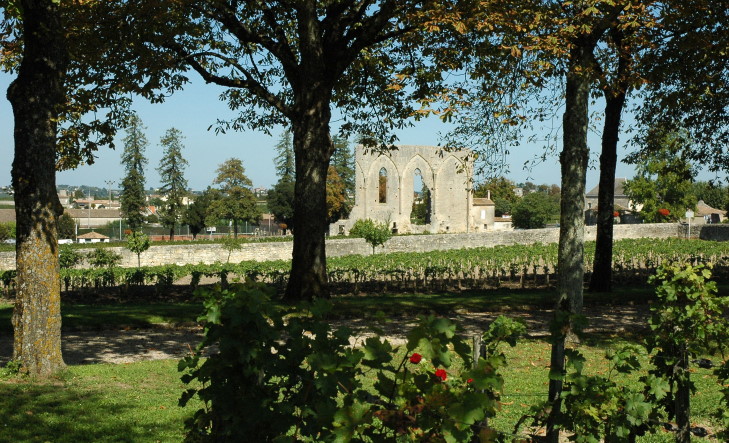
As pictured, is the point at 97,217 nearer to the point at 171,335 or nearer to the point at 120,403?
the point at 171,335

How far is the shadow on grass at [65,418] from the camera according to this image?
5.68 metres

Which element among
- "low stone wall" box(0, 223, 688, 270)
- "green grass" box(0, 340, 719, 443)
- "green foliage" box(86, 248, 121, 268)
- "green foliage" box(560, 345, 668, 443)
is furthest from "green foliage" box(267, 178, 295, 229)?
"green foliage" box(560, 345, 668, 443)

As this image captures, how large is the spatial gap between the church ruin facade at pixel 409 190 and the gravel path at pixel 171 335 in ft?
124

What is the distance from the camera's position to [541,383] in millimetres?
8242

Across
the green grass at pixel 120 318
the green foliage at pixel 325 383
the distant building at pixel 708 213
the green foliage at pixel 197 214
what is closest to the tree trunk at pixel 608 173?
the green grass at pixel 120 318

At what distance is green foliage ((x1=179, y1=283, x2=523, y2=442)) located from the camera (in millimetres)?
2711

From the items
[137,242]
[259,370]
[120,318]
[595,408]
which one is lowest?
[120,318]

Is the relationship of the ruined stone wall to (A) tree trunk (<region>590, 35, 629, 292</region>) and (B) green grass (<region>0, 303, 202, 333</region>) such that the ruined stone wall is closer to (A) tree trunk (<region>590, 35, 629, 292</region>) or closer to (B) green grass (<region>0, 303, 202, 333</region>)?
(A) tree trunk (<region>590, 35, 629, 292</region>)

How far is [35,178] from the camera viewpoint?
7.85 metres

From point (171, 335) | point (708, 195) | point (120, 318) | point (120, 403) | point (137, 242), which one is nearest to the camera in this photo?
point (120, 403)

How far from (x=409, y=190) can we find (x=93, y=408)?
159ft

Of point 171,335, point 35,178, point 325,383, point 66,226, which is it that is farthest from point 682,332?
point 66,226

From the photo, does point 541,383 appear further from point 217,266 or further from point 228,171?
point 228,171

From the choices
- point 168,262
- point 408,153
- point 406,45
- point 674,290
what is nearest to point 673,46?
point 406,45
